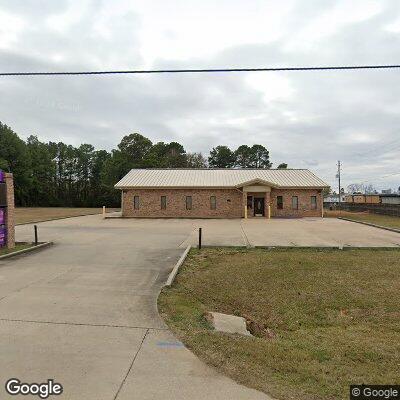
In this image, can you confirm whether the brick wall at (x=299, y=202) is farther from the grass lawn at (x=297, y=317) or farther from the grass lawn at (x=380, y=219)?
the grass lawn at (x=297, y=317)

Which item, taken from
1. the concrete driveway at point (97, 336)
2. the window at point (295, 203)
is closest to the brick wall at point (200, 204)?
the window at point (295, 203)

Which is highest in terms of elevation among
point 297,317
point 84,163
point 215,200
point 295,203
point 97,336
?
point 84,163

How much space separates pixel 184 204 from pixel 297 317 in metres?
29.6

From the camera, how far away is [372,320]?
661 centimetres

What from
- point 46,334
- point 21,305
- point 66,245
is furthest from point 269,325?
point 66,245

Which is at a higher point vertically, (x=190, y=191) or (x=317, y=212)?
(x=190, y=191)

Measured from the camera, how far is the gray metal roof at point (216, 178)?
36.0 metres

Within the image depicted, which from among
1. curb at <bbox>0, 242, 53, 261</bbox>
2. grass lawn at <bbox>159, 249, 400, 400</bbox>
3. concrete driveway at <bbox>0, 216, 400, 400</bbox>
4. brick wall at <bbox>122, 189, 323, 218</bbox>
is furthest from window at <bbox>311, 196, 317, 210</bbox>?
concrete driveway at <bbox>0, 216, 400, 400</bbox>

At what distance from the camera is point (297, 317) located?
682 cm

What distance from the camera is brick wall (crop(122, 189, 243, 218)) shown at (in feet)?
118

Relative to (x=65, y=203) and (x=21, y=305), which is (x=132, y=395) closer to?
(x=21, y=305)

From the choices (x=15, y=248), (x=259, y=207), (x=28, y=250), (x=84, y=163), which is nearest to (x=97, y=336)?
(x=28, y=250)

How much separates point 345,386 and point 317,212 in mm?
33744

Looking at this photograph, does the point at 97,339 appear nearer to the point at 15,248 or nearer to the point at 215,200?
the point at 15,248
